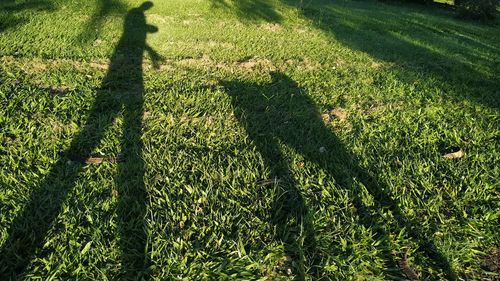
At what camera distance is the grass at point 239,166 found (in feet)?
7.54

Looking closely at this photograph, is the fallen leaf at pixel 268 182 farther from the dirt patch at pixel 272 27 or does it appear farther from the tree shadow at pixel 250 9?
the tree shadow at pixel 250 9

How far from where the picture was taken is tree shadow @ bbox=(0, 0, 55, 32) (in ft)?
23.6

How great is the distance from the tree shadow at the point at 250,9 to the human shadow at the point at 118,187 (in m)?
6.20

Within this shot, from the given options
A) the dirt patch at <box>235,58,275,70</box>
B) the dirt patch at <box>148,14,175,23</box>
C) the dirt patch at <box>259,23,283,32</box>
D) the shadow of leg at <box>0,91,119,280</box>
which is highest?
the dirt patch at <box>259,23,283,32</box>

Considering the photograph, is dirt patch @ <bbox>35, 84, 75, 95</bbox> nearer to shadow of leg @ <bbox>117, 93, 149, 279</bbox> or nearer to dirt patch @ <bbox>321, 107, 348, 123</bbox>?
shadow of leg @ <bbox>117, 93, 149, 279</bbox>

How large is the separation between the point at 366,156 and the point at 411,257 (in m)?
1.24

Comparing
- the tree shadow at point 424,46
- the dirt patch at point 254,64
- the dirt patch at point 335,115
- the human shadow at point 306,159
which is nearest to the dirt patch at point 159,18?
the dirt patch at point 254,64

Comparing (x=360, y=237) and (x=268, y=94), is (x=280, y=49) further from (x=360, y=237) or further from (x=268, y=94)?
(x=360, y=237)

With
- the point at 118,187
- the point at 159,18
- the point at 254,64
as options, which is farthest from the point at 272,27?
the point at 118,187

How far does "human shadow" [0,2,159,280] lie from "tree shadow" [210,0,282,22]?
6201 millimetres

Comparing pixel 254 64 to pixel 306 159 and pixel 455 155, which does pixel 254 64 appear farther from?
pixel 455 155

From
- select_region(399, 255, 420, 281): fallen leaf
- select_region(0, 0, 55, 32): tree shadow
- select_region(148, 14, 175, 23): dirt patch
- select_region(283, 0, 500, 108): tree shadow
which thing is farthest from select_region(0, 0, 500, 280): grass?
select_region(148, 14, 175, 23): dirt patch

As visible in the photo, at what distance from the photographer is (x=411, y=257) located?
2.37 m

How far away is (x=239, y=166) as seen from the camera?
3145mm
